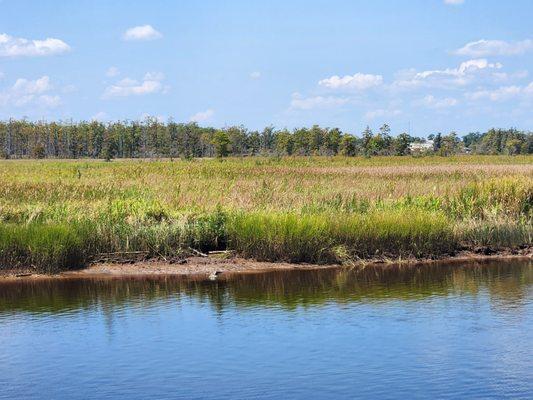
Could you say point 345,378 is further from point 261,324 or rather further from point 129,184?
point 129,184

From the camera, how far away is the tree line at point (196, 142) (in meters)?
95.9

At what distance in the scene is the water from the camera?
38.9 ft

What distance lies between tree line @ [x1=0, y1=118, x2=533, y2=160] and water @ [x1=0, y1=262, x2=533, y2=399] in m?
71.3

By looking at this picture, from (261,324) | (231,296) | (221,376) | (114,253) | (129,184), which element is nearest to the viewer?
(221,376)

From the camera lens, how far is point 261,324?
15719mm

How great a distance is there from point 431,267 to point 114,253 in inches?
366

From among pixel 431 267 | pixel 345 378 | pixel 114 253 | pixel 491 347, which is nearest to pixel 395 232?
pixel 431 267

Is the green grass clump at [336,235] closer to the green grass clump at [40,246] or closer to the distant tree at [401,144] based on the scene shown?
the green grass clump at [40,246]

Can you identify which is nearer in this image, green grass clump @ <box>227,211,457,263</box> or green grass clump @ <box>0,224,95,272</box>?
green grass clump @ <box>0,224,95,272</box>

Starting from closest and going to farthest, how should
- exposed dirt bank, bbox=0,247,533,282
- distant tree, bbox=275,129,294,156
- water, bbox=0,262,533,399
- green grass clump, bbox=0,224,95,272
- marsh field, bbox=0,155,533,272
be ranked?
water, bbox=0,262,533,399 < green grass clump, bbox=0,224,95,272 < exposed dirt bank, bbox=0,247,533,282 < marsh field, bbox=0,155,533,272 < distant tree, bbox=275,129,294,156

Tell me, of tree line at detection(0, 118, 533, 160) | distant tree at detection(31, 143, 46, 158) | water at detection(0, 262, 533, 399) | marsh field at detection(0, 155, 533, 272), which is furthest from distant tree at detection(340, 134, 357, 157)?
water at detection(0, 262, 533, 399)

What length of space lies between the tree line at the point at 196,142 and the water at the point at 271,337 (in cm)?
7127

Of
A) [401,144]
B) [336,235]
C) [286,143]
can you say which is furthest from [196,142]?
[336,235]

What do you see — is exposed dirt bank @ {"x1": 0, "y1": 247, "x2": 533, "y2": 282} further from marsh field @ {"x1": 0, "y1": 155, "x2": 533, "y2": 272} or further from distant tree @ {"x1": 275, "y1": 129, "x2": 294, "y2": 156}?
distant tree @ {"x1": 275, "y1": 129, "x2": 294, "y2": 156}
